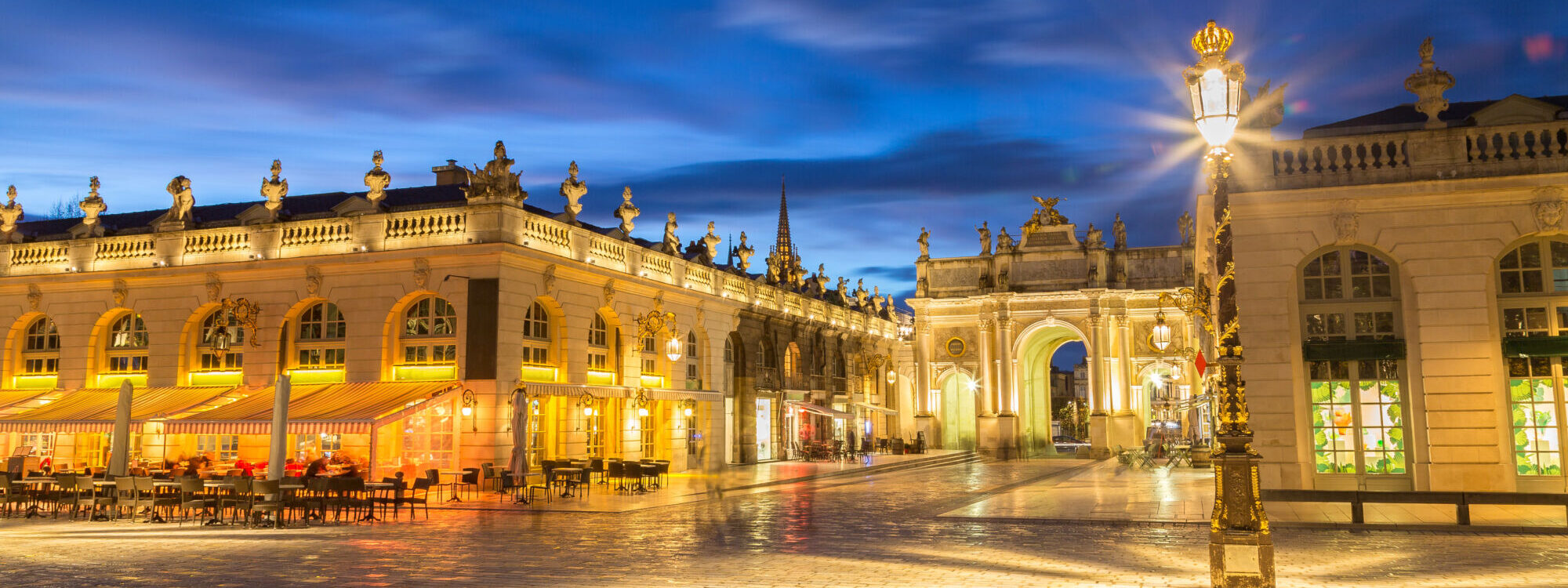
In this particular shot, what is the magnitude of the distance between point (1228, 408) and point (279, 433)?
51.8ft

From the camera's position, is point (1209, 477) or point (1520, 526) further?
point (1209, 477)

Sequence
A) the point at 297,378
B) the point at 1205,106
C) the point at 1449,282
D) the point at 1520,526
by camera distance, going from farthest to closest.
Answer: the point at 297,378
the point at 1449,282
the point at 1520,526
the point at 1205,106

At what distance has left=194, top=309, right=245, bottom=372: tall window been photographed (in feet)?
89.8

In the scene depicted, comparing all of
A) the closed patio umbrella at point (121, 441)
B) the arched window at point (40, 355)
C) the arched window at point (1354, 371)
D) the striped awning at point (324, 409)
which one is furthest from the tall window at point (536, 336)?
the arched window at point (1354, 371)

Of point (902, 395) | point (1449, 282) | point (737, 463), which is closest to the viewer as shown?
point (1449, 282)

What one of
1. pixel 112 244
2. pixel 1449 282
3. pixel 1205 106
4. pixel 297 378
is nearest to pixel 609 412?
pixel 297 378

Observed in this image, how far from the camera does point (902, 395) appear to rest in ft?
196

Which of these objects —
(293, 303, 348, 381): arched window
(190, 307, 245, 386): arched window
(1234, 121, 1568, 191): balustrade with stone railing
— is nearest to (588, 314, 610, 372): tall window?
(293, 303, 348, 381): arched window

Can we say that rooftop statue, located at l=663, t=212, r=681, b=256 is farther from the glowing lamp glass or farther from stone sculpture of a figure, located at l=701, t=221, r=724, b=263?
the glowing lamp glass

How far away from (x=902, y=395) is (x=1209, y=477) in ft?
99.9

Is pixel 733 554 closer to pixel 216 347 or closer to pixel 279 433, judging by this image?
pixel 279 433

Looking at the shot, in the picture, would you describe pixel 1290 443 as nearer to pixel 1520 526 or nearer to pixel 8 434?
pixel 1520 526

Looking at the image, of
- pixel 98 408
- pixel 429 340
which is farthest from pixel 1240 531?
pixel 98 408

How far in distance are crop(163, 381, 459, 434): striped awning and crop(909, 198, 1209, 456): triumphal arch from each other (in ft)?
99.2
